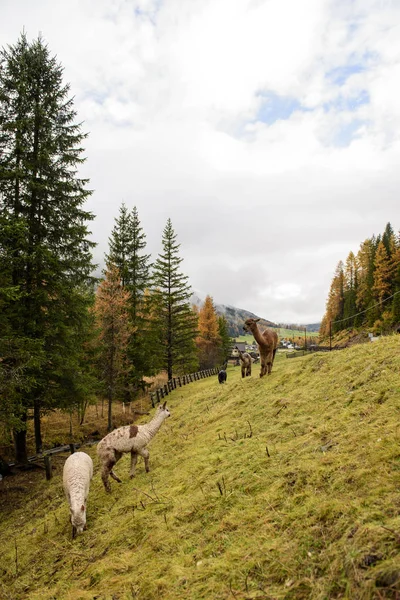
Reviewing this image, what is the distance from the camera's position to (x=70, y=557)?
607 centimetres

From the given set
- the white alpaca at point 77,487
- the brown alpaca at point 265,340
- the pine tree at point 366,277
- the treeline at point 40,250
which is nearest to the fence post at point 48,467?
the treeline at point 40,250

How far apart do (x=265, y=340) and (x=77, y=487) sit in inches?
328

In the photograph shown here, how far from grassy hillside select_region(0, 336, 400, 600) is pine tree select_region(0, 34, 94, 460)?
6205 mm

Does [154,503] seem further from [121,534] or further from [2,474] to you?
[2,474]

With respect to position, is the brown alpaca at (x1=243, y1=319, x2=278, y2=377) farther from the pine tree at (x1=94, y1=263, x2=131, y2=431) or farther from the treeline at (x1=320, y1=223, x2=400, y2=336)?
the treeline at (x1=320, y1=223, x2=400, y2=336)

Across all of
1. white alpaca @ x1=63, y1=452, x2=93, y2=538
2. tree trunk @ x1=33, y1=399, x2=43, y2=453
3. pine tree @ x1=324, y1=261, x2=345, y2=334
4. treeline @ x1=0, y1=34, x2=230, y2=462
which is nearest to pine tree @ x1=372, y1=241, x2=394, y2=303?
pine tree @ x1=324, y1=261, x2=345, y2=334

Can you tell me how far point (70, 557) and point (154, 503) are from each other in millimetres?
1763

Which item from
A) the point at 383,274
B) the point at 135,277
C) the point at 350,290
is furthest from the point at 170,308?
the point at 350,290

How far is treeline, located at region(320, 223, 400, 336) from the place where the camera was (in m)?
46.5

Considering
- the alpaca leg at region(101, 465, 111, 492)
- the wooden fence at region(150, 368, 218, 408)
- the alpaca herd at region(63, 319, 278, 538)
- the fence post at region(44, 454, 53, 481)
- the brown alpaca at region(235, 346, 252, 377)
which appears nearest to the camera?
the alpaca herd at region(63, 319, 278, 538)

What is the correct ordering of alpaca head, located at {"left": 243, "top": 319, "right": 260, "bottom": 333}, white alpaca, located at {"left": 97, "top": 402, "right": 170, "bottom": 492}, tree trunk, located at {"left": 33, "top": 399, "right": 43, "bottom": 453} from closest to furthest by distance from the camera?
white alpaca, located at {"left": 97, "top": 402, "right": 170, "bottom": 492}, alpaca head, located at {"left": 243, "top": 319, "right": 260, "bottom": 333}, tree trunk, located at {"left": 33, "top": 399, "right": 43, "bottom": 453}

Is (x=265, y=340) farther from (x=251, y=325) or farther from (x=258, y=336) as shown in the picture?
(x=251, y=325)

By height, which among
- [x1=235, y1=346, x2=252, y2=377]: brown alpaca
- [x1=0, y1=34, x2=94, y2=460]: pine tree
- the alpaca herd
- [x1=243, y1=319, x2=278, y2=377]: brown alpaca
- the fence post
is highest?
[x1=0, y1=34, x2=94, y2=460]: pine tree

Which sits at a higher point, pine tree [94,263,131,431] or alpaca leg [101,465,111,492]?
pine tree [94,263,131,431]
